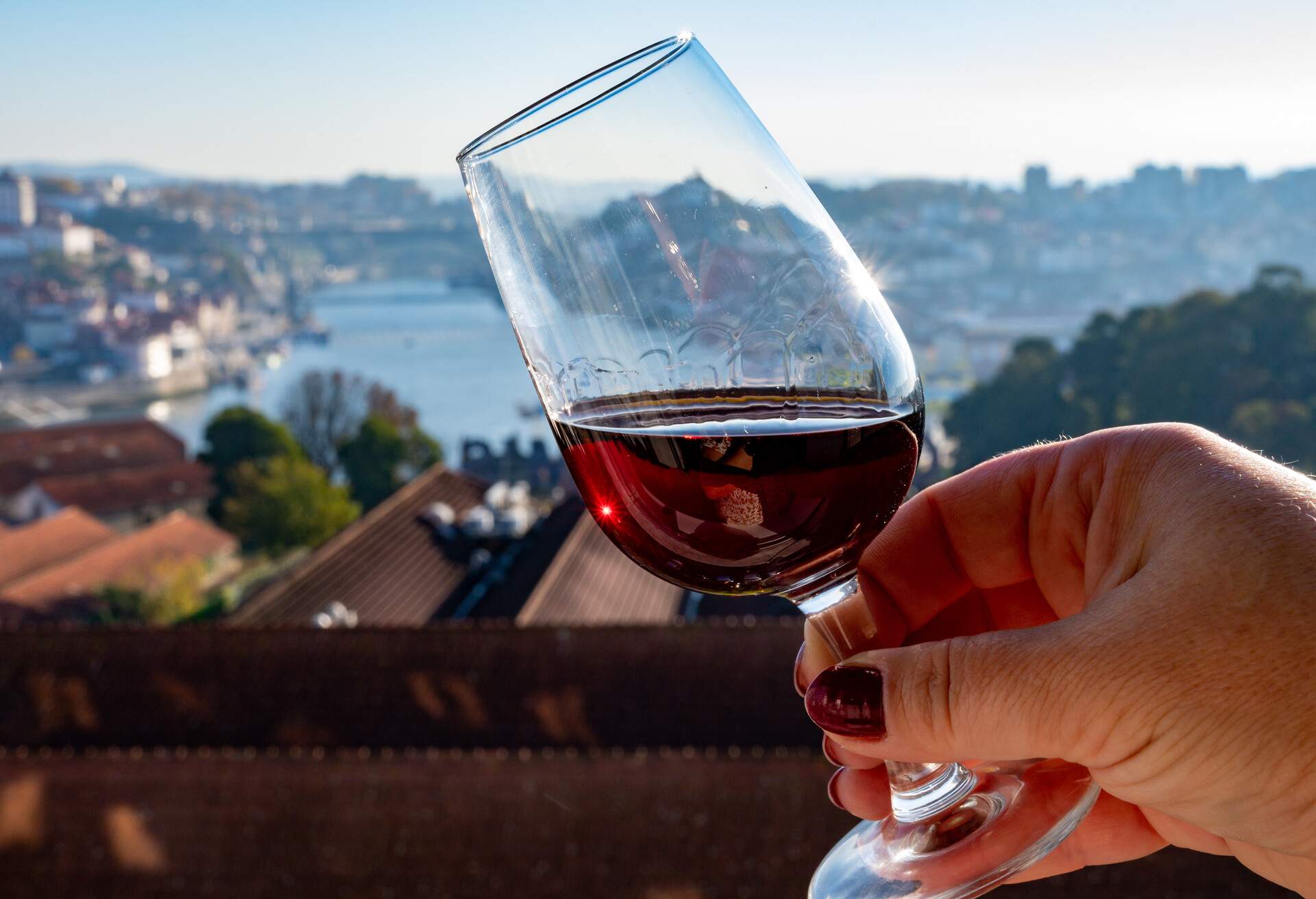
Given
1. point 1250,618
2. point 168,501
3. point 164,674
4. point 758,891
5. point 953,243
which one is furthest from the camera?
point 953,243

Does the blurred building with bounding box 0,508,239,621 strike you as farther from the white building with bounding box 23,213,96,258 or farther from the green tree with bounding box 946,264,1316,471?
the white building with bounding box 23,213,96,258

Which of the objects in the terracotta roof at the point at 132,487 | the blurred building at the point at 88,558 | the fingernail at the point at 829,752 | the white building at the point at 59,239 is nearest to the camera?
the fingernail at the point at 829,752

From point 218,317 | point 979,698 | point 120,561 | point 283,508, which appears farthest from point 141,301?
point 979,698

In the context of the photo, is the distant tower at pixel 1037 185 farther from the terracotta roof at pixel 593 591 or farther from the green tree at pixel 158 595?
the terracotta roof at pixel 593 591

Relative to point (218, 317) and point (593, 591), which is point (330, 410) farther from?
point (218, 317)

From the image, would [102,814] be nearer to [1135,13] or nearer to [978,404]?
[978,404]

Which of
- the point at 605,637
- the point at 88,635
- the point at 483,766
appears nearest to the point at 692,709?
the point at 605,637

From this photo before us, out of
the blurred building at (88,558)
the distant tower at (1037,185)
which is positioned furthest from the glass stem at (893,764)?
the distant tower at (1037,185)
